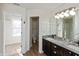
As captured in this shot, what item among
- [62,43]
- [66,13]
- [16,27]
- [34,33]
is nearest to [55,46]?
[62,43]

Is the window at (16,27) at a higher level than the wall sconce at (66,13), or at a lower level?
lower

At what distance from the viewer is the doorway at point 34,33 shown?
7.48ft

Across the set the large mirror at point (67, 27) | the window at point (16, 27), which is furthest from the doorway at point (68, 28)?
the window at point (16, 27)

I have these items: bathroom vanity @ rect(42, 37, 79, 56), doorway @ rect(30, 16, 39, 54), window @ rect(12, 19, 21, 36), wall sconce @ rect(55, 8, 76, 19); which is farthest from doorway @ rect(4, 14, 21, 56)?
wall sconce @ rect(55, 8, 76, 19)

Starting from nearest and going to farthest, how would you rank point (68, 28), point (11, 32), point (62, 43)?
point (11, 32) < point (62, 43) < point (68, 28)

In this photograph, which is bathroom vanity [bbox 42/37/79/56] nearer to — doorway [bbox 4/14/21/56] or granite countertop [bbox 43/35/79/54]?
granite countertop [bbox 43/35/79/54]

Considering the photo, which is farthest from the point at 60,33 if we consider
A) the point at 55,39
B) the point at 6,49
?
the point at 6,49

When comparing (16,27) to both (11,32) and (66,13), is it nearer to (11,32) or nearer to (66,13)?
(11,32)

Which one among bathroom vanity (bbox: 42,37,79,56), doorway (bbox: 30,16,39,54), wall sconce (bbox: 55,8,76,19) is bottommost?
bathroom vanity (bbox: 42,37,79,56)

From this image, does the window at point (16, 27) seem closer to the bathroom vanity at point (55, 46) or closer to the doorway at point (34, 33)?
the doorway at point (34, 33)

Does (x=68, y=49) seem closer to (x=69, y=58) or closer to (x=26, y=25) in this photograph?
(x=69, y=58)

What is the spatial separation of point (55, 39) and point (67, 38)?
25 cm

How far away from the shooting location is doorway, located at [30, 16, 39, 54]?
2.28 meters

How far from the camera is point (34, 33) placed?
233 centimetres
